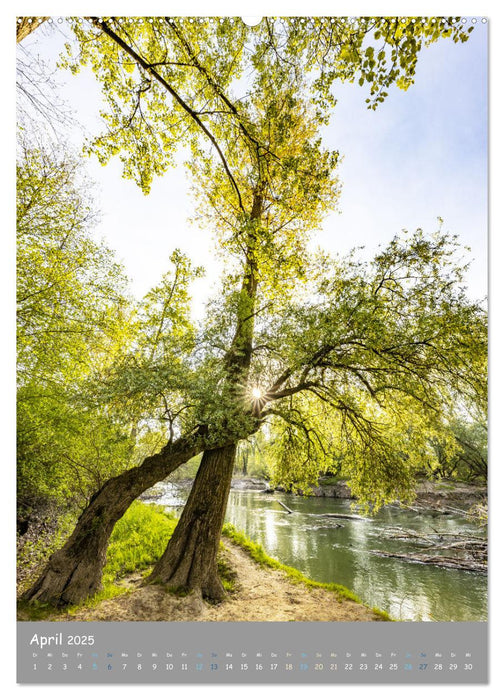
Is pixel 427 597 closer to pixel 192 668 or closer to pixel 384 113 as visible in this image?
pixel 192 668

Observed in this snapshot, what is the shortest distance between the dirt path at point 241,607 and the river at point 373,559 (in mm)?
1867

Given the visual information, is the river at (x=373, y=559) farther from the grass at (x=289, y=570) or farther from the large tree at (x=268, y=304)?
the large tree at (x=268, y=304)

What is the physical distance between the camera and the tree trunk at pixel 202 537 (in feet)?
14.2

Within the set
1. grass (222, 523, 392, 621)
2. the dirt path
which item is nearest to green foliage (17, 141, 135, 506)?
the dirt path

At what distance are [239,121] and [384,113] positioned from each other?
5.61 ft

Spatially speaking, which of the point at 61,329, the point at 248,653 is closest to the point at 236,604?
the point at 248,653

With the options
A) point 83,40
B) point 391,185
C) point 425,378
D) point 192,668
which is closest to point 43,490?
point 192,668

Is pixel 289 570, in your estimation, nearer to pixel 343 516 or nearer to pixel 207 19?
pixel 343 516

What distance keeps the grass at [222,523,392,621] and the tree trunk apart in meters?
1.87

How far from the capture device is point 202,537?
14.9ft

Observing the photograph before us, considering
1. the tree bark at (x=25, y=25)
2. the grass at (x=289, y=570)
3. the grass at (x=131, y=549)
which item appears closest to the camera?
the tree bark at (x=25, y=25)

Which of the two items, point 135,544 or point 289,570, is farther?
point 135,544

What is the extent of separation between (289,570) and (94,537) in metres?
4.12

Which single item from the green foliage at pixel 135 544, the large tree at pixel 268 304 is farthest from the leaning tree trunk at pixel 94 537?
the green foliage at pixel 135 544
